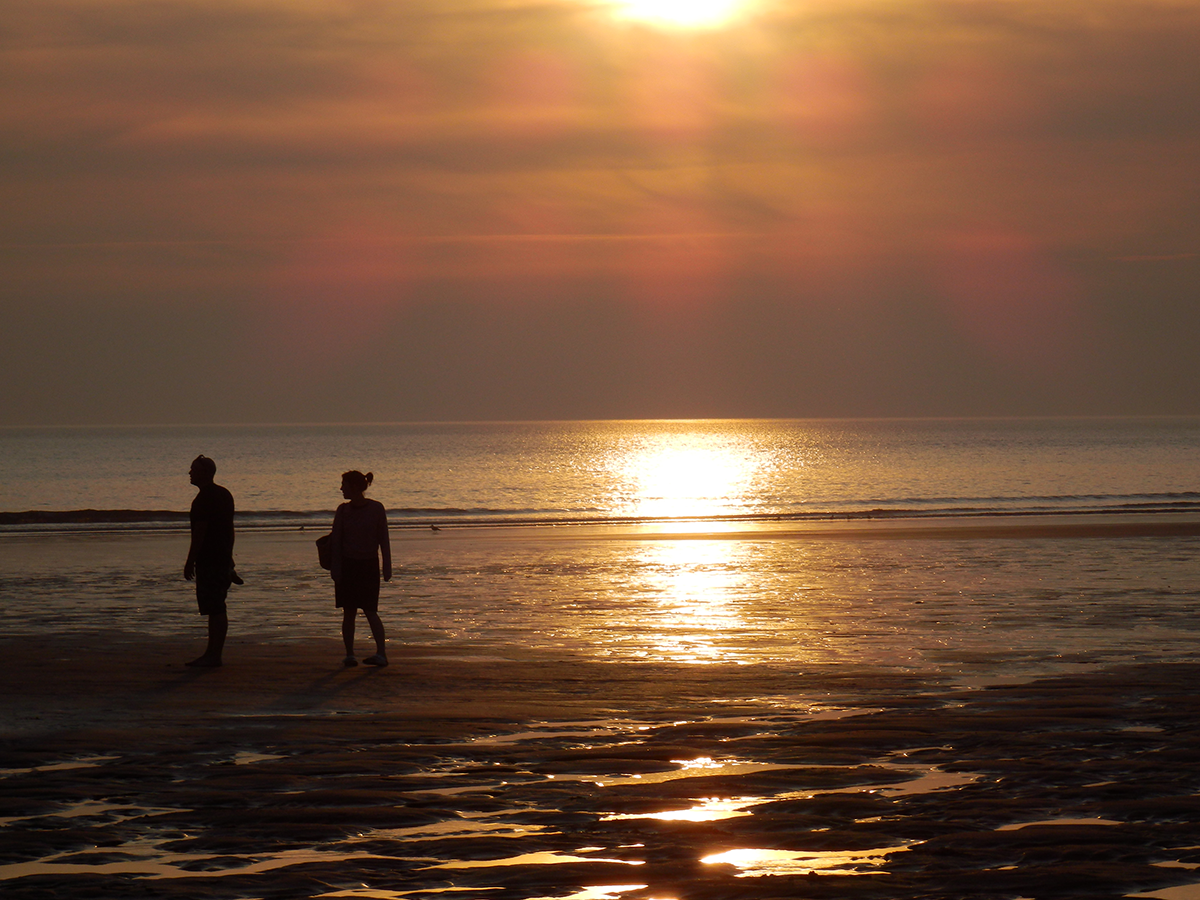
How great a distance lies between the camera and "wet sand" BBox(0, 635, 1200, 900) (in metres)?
5.66

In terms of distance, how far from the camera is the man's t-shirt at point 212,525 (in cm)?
1231

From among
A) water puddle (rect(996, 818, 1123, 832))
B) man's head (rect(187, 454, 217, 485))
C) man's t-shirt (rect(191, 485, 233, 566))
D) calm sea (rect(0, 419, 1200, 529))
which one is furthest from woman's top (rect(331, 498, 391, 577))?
calm sea (rect(0, 419, 1200, 529))

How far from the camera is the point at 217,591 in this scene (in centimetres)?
1225

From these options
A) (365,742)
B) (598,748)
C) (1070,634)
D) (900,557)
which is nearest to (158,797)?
(365,742)

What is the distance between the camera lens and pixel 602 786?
725 cm

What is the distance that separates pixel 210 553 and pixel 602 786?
6.36 metres

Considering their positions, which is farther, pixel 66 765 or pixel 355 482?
pixel 355 482

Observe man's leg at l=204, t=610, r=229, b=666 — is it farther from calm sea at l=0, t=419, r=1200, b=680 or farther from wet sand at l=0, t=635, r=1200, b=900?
calm sea at l=0, t=419, r=1200, b=680

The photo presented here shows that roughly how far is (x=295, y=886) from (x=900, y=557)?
70.5ft

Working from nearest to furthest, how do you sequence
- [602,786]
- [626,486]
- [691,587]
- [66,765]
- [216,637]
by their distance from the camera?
[602,786]
[66,765]
[216,637]
[691,587]
[626,486]

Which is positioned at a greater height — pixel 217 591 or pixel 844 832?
pixel 217 591

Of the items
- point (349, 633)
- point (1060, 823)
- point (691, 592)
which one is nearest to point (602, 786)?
point (1060, 823)

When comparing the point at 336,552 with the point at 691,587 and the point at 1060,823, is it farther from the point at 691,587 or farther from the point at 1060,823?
the point at 691,587

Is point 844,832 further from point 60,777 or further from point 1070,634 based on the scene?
point 1070,634
